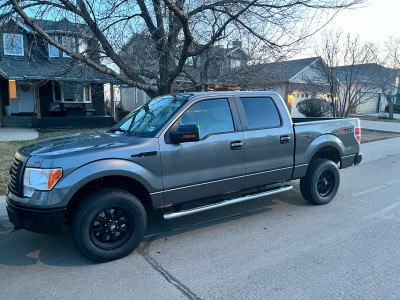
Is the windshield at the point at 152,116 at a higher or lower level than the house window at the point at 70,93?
lower

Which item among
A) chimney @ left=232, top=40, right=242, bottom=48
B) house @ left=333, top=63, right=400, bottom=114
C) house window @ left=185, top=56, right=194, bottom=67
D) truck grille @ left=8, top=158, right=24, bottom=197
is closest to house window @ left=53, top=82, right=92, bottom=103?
house window @ left=185, top=56, right=194, bottom=67

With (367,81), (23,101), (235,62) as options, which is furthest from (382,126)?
(23,101)

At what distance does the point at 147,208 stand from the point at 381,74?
1008 inches

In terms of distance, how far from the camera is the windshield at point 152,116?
4.25 meters

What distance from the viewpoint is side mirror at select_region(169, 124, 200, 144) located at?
3.86 meters

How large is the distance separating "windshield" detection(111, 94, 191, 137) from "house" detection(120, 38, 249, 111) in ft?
16.8

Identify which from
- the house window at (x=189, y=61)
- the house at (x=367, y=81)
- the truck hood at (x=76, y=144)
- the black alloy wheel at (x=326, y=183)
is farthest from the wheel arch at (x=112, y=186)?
the house at (x=367, y=81)

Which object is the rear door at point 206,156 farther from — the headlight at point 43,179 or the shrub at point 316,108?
the shrub at point 316,108

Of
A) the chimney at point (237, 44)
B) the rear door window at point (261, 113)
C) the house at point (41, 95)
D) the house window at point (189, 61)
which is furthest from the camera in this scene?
the house at point (41, 95)

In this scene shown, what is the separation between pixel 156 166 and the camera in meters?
3.93

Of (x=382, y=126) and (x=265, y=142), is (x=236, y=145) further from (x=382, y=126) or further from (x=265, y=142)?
(x=382, y=126)

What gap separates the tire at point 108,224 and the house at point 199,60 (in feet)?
22.0

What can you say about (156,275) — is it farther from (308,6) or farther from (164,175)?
(308,6)

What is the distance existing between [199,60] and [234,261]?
8851mm
